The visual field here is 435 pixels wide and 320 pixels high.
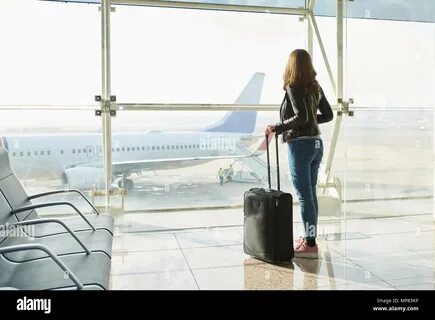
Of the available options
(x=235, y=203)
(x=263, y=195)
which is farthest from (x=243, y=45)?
(x=263, y=195)

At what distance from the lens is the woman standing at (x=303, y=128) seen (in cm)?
282

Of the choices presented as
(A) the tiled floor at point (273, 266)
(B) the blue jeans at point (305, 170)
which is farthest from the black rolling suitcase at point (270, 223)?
(B) the blue jeans at point (305, 170)

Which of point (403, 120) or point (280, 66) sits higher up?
point (280, 66)

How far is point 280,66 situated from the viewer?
439 cm

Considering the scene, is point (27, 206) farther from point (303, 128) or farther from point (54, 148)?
point (303, 128)

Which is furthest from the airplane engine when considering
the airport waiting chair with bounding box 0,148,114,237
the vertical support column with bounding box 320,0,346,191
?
the vertical support column with bounding box 320,0,346,191

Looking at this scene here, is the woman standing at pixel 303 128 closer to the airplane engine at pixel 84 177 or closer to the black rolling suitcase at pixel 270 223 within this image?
the black rolling suitcase at pixel 270 223

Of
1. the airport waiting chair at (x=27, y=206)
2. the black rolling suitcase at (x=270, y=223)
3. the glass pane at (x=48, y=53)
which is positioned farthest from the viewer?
the glass pane at (x=48, y=53)

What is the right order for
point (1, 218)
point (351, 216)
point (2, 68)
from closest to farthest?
point (1, 218)
point (2, 68)
point (351, 216)

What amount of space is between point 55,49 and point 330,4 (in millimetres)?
2675

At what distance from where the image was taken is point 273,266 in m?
2.80
